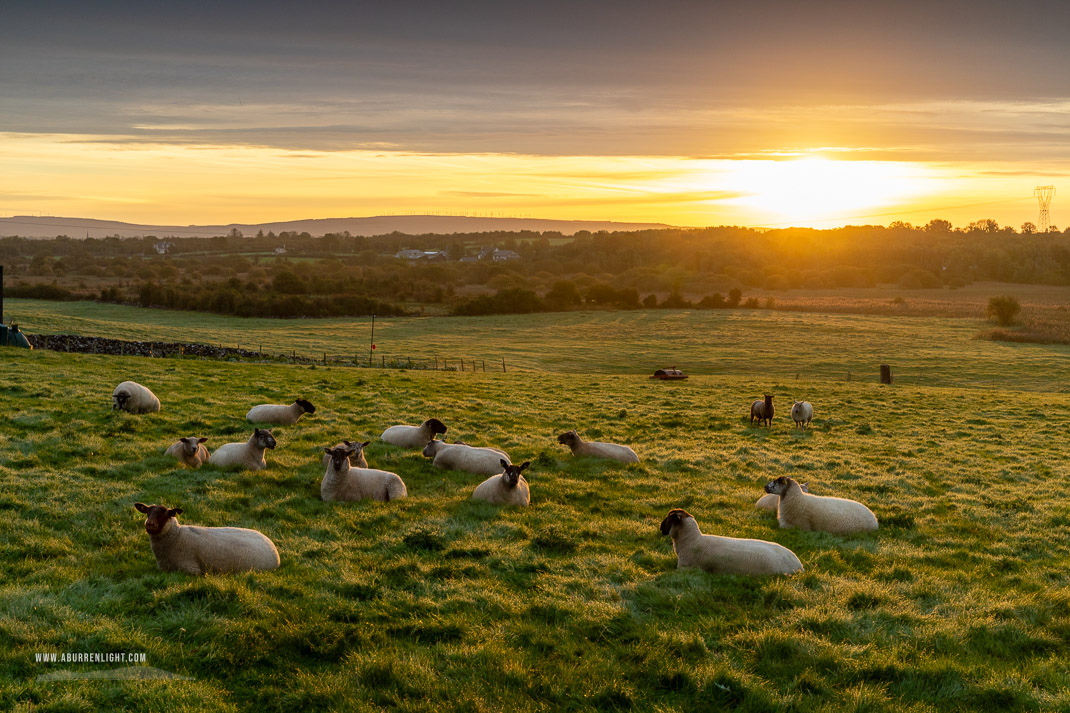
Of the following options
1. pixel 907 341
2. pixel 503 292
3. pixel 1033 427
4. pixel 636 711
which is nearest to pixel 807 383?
pixel 1033 427

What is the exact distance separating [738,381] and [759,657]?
1652 inches

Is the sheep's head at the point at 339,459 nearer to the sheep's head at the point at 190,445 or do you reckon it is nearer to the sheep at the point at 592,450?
the sheep's head at the point at 190,445

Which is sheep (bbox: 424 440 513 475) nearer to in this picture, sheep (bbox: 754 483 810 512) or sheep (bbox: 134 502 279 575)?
sheep (bbox: 754 483 810 512)

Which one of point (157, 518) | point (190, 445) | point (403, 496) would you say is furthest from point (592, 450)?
point (157, 518)

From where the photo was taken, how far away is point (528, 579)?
1020 cm

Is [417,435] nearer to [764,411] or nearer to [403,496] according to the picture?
[403,496]

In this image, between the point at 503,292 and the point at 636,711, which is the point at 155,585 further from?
the point at 503,292

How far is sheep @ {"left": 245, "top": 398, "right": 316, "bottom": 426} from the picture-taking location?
68.3 ft

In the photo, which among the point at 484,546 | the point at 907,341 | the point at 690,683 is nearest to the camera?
the point at 690,683

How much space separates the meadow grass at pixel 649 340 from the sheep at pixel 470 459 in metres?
30.7

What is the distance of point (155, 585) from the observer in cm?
920

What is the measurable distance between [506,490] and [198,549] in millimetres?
5703

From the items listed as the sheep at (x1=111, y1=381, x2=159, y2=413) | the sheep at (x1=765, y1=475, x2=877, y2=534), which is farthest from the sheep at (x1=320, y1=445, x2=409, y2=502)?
the sheep at (x1=111, y1=381, x2=159, y2=413)

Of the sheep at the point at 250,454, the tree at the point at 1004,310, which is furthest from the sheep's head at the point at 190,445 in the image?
the tree at the point at 1004,310
